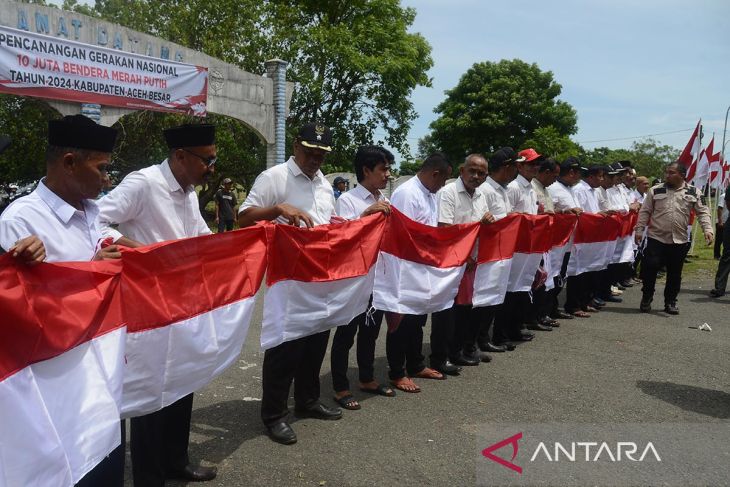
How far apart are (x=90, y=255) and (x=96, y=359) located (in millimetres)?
472

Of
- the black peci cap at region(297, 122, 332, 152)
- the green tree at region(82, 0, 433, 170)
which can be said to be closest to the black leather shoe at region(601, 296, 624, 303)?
the black peci cap at region(297, 122, 332, 152)

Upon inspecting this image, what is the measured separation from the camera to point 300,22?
2561 cm

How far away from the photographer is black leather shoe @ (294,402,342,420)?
4.62 m

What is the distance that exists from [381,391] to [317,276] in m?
1.34

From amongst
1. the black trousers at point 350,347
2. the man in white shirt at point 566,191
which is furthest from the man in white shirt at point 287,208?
the man in white shirt at point 566,191

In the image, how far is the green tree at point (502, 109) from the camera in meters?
43.4

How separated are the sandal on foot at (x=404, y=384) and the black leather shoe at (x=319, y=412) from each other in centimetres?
82

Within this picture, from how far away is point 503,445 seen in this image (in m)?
4.15

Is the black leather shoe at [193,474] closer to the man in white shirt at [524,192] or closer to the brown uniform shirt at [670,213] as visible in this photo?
the man in white shirt at [524,192]

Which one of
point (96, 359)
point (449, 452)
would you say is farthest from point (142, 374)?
point (449, 452)

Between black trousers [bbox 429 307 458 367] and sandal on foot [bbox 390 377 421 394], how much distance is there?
1.47ft

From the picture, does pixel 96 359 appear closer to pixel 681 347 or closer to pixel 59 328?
pixel 59 328

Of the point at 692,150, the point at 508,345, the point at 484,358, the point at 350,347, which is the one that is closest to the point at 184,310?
the point at 350,347

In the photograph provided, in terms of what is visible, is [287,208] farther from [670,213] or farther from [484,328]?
[670,213]
